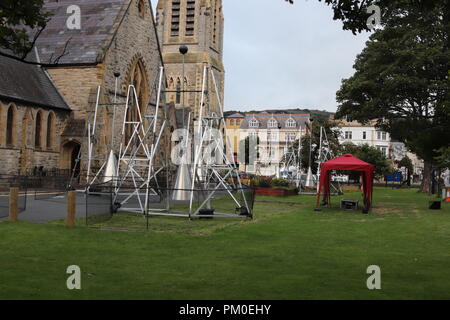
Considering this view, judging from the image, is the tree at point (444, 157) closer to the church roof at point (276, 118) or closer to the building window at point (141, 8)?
the building window at point (141, 8)

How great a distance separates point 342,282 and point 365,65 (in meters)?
38.1

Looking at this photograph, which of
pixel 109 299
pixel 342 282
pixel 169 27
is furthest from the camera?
pixel 169 27

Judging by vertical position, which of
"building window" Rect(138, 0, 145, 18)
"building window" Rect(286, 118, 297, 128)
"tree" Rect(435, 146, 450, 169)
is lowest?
"tree" Rect(435, 146, 450, 169)

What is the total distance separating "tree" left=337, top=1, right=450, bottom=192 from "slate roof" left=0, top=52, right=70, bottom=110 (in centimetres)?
2385

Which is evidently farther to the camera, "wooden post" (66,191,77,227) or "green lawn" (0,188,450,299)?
"wooden post" (66,191,77,227)

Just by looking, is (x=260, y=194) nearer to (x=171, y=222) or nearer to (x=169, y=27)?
(x=171, y=222)

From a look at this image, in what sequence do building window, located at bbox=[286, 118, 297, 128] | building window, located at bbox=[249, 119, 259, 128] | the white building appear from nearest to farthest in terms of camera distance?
the white building < building window, located at bbox=[286, 118, 297, 128] < building window, located at bbox=[249, 119, 259, 128]

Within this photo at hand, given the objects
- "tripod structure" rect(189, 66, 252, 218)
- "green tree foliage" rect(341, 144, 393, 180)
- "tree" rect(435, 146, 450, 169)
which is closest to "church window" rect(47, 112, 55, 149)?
"tripod structure" rect(189, 66, 252, 218)

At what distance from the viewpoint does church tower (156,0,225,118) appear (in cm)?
8381

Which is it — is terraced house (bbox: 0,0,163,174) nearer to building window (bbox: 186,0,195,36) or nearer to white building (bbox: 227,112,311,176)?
building window (bbox: 186,0,195,36)

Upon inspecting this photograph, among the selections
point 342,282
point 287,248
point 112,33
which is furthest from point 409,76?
point 342,282

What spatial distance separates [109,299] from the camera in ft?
24.1
